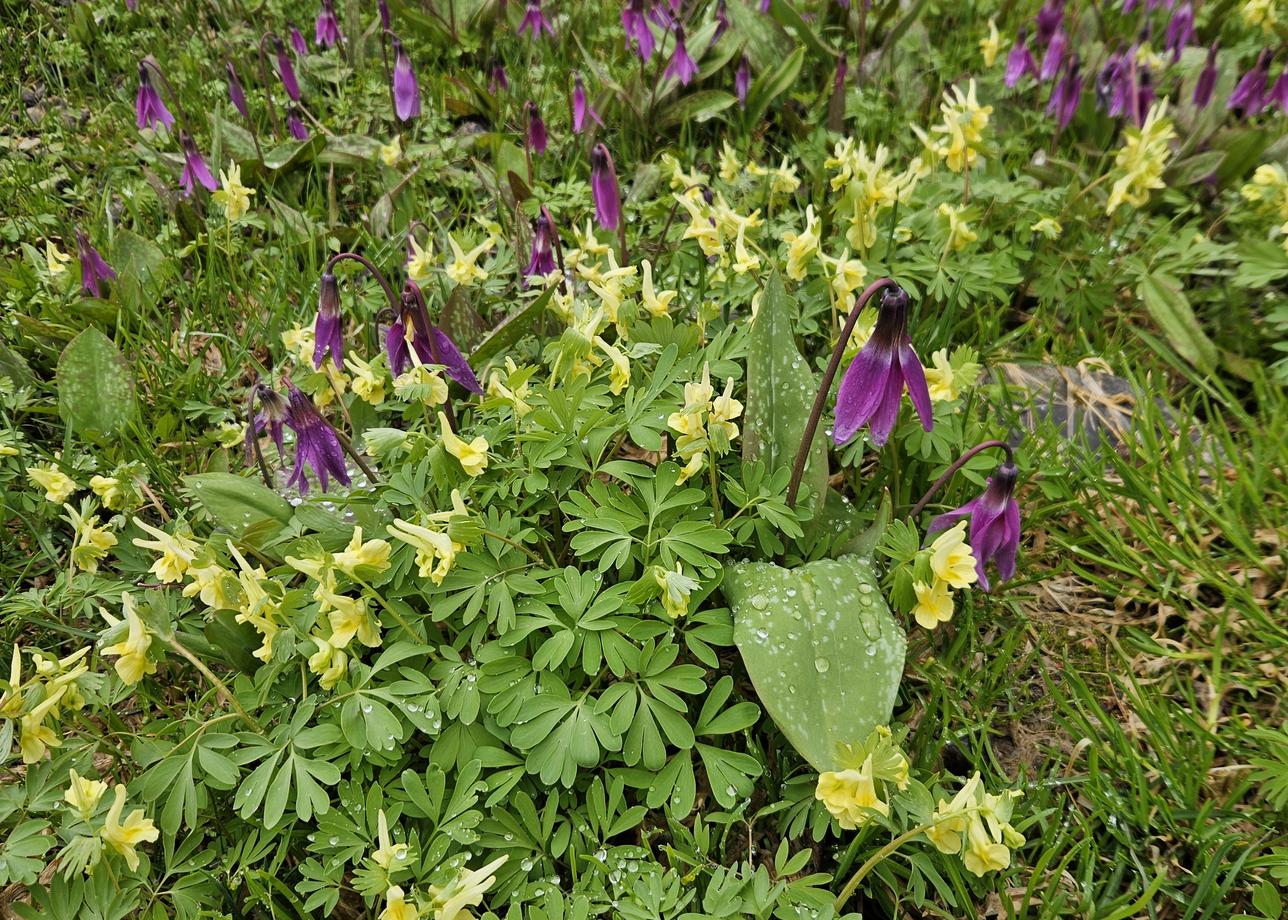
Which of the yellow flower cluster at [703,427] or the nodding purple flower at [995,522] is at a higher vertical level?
the yellow flower cluster at [703,427]

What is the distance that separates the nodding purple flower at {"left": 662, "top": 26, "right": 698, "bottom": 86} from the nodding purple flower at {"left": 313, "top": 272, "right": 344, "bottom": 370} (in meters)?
2.19

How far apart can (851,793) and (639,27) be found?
341cm

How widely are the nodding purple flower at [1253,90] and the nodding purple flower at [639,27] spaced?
7.77 ft

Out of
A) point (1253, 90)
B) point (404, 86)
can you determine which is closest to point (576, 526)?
point (404, 86)

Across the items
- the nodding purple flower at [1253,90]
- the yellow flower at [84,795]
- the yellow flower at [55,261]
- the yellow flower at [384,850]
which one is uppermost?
the nodding purple flower at [1253,90]

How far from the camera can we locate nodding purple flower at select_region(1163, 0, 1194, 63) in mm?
4090

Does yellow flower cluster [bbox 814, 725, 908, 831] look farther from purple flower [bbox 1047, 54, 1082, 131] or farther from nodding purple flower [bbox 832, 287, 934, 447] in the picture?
purple flower [bbox 1047, 54, 1082, 131]

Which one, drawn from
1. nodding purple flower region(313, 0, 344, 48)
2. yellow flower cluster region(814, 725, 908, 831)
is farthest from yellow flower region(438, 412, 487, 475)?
nodding purple flower region(313, 0, 344, 48)

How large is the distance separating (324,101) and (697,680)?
3625 mm

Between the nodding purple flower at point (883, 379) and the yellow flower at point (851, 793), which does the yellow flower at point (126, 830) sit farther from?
the nodding purple flower at point (883, 379)

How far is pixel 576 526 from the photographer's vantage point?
1831 millimetres

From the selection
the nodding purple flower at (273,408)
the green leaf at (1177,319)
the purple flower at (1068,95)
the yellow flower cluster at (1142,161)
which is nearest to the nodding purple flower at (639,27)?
the purple flower at (1068,95)

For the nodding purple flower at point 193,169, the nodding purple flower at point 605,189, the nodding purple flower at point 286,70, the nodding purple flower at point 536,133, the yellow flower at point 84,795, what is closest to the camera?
the yellow flower at point 84,795

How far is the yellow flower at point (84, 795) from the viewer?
1591 millimetres
